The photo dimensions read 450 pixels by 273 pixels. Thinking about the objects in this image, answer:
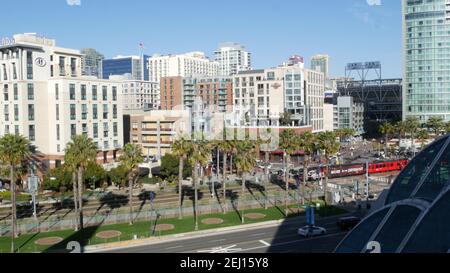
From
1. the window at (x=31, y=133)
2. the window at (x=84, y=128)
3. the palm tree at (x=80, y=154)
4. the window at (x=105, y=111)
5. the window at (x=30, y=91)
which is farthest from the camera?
the window at (x=105, y=111)

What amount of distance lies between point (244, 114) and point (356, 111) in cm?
6342

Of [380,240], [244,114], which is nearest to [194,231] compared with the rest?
[380,240]

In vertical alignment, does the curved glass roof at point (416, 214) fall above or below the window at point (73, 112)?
below

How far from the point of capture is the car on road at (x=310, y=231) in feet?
166

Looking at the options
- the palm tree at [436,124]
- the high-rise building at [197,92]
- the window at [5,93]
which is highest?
the high-rise building at [197,92]

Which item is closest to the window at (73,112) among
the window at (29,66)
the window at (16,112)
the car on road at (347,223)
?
the window at (29,66)

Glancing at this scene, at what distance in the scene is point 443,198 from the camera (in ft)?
70.5

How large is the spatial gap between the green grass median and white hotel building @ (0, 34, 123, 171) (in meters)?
39.5

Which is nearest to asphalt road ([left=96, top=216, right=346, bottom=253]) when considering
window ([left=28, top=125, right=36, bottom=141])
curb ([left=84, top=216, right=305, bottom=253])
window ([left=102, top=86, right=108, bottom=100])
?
curb ([left=84, top=216, right=305, bottom=253])

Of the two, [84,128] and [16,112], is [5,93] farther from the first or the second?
[84,128]

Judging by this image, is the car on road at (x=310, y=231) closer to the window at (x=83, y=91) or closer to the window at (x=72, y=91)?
the window at (x=72, y=91)

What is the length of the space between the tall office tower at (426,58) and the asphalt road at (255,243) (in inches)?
5250

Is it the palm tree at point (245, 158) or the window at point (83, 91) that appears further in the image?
the window at point (83, 91)

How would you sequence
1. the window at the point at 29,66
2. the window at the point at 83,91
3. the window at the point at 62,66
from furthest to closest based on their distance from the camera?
1. the window at the point at 62,66
2. the window at the point at 83,91
3. the window at the point at 29,66
